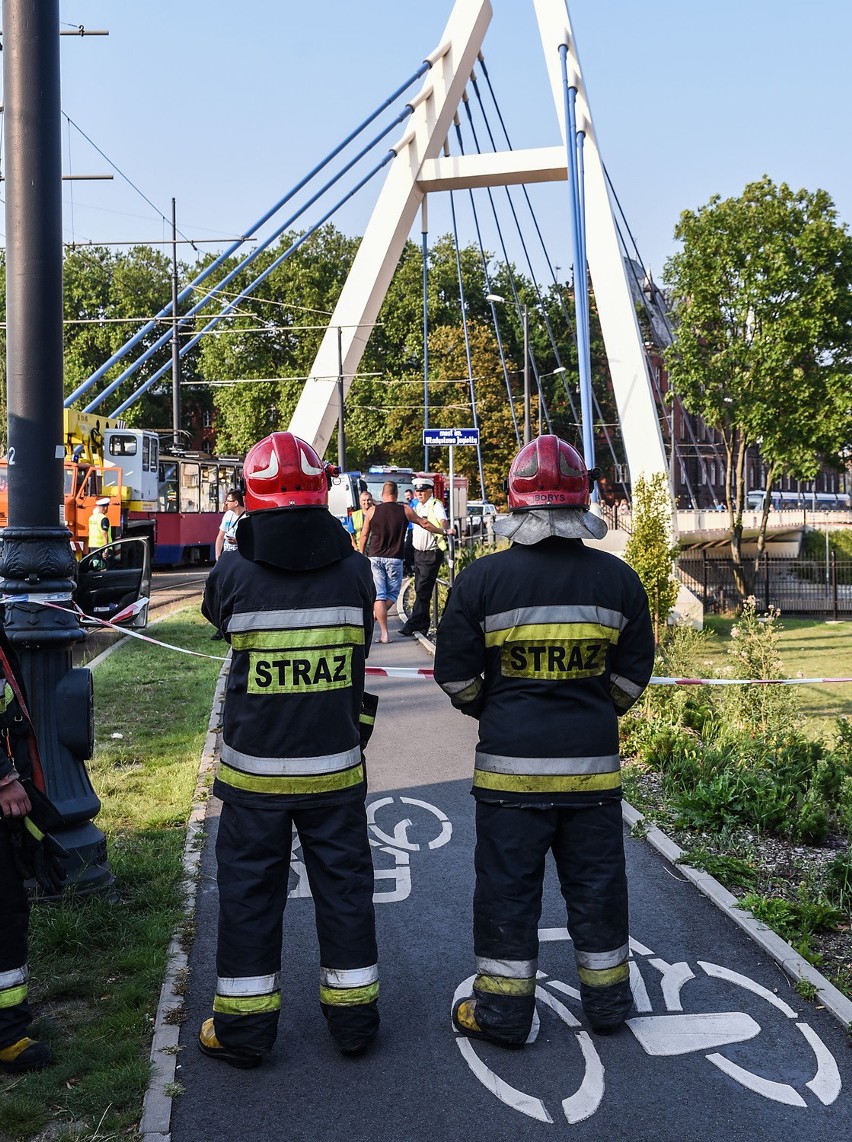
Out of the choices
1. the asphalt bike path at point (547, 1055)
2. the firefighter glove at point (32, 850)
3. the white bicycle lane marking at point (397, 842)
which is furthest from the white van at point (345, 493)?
the firefighter glove at point (32, 850)

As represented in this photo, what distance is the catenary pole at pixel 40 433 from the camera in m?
5.19

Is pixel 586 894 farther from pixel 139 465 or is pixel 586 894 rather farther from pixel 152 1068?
pixel 139 465

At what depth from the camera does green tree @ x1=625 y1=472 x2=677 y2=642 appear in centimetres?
1322

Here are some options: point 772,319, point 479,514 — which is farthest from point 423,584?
point 479,514

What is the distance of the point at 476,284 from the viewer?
59781 millimetres

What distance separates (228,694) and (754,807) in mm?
3660

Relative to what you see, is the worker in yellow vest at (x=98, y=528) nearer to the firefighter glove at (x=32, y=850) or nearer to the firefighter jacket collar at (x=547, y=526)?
the firefighter glove at (x=32, y=850)

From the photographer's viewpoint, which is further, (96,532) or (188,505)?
(188,505)

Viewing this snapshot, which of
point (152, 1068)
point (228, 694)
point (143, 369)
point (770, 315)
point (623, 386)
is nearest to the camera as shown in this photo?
point (152, 1068)

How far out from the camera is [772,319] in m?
28.8

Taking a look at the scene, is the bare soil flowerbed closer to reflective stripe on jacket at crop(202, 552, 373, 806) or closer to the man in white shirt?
reflective stripe on jacket at crop(202, 552, 373, 806)

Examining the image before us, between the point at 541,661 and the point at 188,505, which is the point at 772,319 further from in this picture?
the point at 541,661

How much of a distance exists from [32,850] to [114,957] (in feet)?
2.97

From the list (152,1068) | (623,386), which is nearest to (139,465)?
(623,386)
